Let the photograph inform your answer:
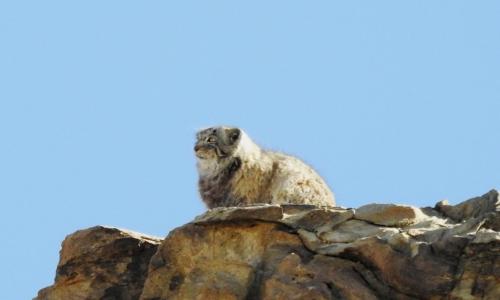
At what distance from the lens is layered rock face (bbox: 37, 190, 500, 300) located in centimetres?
1490

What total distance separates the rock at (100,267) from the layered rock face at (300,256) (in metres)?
0.01

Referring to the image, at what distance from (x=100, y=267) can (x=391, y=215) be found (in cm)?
399

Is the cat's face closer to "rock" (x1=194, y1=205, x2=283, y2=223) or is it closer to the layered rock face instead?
the layered rock face

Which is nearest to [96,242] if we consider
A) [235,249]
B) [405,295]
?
[235,249]

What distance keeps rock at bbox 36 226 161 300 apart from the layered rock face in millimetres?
13

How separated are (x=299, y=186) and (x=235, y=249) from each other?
3877mm

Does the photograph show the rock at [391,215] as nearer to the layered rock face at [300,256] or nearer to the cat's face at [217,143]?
the layered rock face at [300,256]

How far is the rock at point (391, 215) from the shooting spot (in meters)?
16.1

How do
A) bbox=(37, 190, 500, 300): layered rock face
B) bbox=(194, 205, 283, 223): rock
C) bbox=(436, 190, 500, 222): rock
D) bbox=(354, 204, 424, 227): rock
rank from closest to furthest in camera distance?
1. bbox=(37, 190, 500, 300): layered rock face
2. bbox=(436, 190, 500, 222): rock
3. bbox=(354, 204, 424, 227): rock
4. bbox=(194, 205, 283, 223): rock

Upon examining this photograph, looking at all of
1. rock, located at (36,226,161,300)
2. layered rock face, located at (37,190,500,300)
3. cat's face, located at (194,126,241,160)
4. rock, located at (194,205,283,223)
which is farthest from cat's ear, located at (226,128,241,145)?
rock, located at (194,205,283,223)

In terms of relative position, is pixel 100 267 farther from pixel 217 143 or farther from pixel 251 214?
pixel 217 143

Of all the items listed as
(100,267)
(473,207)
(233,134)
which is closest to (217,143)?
(233,134)

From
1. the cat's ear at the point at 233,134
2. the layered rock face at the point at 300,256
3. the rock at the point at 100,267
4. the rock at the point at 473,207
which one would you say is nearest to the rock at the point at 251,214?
the layered rock face at the point at 300,256

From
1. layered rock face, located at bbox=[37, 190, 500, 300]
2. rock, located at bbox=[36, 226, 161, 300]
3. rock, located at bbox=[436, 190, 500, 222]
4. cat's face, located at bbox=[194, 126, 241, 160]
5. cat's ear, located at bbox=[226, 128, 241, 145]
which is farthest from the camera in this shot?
cat's ear, located at bbox=[226, 128, 241, 145]
